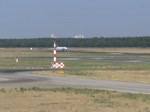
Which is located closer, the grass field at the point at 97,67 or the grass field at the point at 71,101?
the grass field at the point at 71,101

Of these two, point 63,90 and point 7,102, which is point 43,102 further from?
point 63,90

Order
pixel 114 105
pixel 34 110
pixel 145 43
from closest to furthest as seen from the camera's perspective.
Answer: pixel 34 110 < pixel 114 105 < pixel 145 43

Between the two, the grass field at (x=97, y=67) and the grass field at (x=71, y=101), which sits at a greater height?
the grass field at (x=71, y=101)

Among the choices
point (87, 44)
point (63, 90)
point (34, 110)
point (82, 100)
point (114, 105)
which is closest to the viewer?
point (34, 110)

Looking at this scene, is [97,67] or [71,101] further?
[97,67]

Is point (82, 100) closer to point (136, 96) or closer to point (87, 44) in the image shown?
point (136, 96)

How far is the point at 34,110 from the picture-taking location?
773 inches

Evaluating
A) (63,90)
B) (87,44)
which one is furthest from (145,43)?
(63,90)

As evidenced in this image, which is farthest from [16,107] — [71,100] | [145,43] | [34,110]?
[145,43]

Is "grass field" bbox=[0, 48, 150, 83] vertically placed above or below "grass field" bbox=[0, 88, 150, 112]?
below

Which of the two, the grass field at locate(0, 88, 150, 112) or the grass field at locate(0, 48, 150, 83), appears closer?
the grass field at locate(0, 88, 150, 112)

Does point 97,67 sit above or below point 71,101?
below

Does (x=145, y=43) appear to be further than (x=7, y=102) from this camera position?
Yes

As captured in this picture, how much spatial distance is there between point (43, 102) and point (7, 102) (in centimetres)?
168
